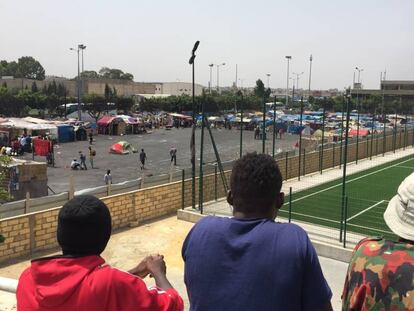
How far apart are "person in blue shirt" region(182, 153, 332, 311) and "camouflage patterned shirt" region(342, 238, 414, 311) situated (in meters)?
0.17

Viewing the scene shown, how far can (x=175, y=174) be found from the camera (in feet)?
61.1

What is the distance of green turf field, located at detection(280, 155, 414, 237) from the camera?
1666 centimetres

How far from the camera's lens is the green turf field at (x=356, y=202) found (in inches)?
656

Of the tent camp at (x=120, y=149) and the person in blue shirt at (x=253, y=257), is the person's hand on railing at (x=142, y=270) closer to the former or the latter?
the person in blue shirt at (x=253, y=257)

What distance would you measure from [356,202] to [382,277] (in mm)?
18927

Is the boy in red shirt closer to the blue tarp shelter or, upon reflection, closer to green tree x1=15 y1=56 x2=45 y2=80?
the blue tarp shelter

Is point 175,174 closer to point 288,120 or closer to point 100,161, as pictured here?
point 100,161

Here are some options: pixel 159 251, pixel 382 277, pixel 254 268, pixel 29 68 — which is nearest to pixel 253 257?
pixel 254 268

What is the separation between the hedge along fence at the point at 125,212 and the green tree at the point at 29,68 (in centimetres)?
14228

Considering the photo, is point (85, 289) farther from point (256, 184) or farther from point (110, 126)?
point (110, 126)

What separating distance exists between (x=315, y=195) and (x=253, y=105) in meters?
59.9

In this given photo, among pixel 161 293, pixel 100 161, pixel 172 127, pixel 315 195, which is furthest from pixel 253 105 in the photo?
pixel 161 293

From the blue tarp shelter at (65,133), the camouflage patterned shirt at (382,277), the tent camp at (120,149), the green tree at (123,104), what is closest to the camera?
the camouflage patterned shirt at (382,277)

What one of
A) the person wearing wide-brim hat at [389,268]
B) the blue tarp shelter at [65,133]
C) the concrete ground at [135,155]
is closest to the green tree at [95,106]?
the concrete ground at [135,155]
